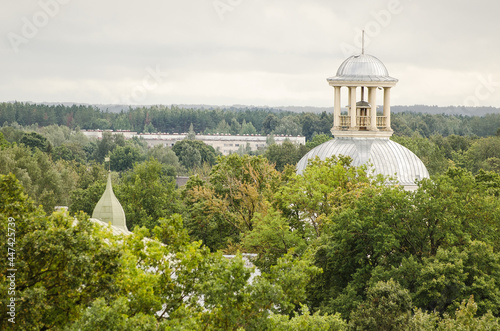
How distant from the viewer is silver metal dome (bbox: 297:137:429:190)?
6234 cm

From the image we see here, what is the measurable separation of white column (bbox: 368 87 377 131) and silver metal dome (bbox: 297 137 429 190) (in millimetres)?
1042

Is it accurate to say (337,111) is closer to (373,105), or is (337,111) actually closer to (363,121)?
(363,121)

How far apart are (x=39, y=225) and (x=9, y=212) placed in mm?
854

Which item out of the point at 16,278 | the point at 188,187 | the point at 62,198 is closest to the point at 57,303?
the point at 16,278

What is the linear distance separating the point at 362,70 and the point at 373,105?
248 centimetres

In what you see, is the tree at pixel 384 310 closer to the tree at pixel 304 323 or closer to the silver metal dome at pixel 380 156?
the tree at pixel 304 323

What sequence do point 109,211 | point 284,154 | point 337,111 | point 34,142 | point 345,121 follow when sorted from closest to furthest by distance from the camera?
point 109,211
point 345,121
point 337,111
point 284,154
point 34,142

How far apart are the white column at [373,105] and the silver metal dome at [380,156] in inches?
41.0

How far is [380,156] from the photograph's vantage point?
6319 centimetres

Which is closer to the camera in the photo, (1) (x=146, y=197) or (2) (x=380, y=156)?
(2) (x=380, y=156)

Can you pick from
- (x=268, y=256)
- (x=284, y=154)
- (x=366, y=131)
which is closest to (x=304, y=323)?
(x=268, y=256)

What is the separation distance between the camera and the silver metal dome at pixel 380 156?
205 feet

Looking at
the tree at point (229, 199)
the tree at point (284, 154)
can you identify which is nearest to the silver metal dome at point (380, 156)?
the tree at point (229, 199)

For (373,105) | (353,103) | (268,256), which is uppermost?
(353,103)
